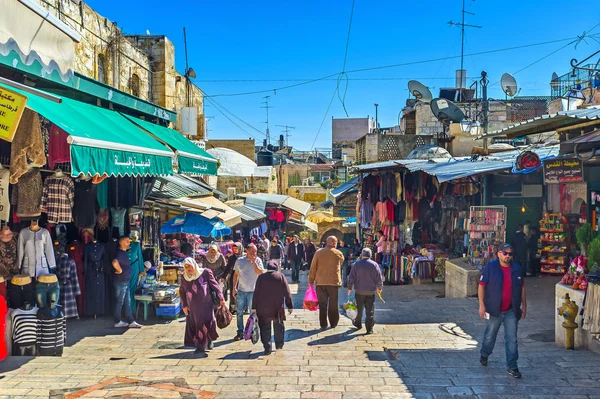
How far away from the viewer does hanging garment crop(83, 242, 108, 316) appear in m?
9.48

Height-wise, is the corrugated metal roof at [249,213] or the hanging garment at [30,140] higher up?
the hanging garment at [30,140]

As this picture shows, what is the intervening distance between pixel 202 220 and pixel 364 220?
7071 millimetres

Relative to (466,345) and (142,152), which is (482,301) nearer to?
(466,345)

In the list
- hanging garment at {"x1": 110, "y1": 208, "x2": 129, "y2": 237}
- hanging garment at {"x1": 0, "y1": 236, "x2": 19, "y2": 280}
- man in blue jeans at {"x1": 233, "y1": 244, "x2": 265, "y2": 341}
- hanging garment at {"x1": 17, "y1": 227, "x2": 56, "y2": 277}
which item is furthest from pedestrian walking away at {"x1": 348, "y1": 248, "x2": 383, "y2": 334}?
hanging garment at {"x1": 0, "y1": 236, "x2": 19, "y2": 280}

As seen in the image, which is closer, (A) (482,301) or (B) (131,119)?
(A) (482,301)

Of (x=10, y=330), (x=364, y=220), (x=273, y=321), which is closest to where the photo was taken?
(x=10, y=330)

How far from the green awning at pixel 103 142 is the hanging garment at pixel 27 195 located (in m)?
1.15

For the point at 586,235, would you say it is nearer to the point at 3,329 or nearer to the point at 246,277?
the point at 246,277

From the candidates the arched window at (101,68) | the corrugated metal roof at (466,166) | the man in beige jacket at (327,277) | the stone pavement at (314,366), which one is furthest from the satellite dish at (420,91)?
the man in beige jacket at (327,277)

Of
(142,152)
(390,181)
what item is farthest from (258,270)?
(390,181)

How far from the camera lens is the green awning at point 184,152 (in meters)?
10.1

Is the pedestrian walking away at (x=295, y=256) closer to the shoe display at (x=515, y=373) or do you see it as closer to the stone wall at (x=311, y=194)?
the shoe display at (x=515, y=373)

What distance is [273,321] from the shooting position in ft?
25.9

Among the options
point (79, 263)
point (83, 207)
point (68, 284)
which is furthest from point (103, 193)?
point (68, 284)
